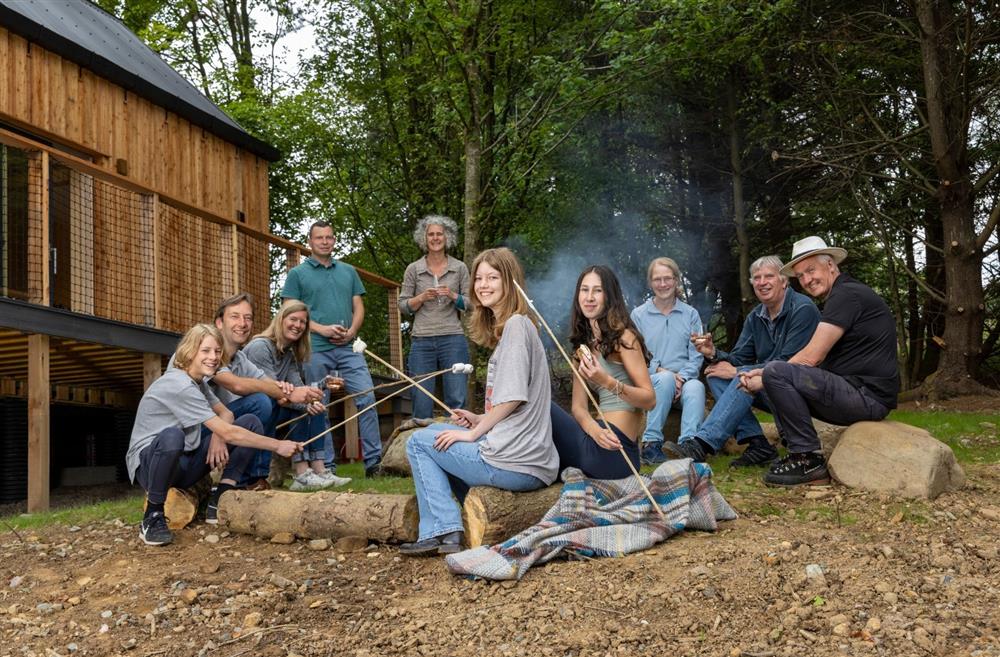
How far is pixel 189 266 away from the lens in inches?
394

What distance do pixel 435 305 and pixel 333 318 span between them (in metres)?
0.78

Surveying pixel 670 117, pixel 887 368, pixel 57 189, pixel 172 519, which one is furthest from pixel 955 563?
pixel 670 117

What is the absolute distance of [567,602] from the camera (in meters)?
3.55

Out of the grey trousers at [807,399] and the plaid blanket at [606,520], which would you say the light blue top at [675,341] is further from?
the plaid blanket at [606,520]

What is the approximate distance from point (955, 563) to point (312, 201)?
16293 mm

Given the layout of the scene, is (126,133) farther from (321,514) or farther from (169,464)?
(321,514)

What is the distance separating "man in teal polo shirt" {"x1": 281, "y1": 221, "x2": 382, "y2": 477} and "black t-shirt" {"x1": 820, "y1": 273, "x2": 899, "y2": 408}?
330 centimetres

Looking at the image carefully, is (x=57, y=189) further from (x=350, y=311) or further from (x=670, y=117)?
(x=670, y=117)

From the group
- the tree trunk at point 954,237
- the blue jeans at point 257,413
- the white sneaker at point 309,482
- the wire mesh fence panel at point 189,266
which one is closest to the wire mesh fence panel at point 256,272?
the wire mesh fence panel at point 189,266

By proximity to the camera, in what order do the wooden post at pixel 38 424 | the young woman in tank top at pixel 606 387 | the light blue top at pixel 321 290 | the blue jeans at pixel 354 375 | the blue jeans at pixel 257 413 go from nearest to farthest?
1. the young woman in tank top at pixel 606 387
2. the blue jeans at pixel 257 413
3. the wooden post at pixel 38 424
4. the blue jeans at pixel 354 375
5. the light blue top at pixel 321 290

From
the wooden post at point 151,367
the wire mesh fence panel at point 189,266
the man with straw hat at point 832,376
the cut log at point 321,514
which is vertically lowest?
the cut log at point 321,514

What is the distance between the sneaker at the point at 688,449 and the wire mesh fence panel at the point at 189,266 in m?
5.33

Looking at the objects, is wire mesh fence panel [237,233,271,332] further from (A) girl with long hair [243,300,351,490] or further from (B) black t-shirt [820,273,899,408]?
(B) black t-shirt [820,273,899,408]

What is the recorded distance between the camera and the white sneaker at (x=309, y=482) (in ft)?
19.9
